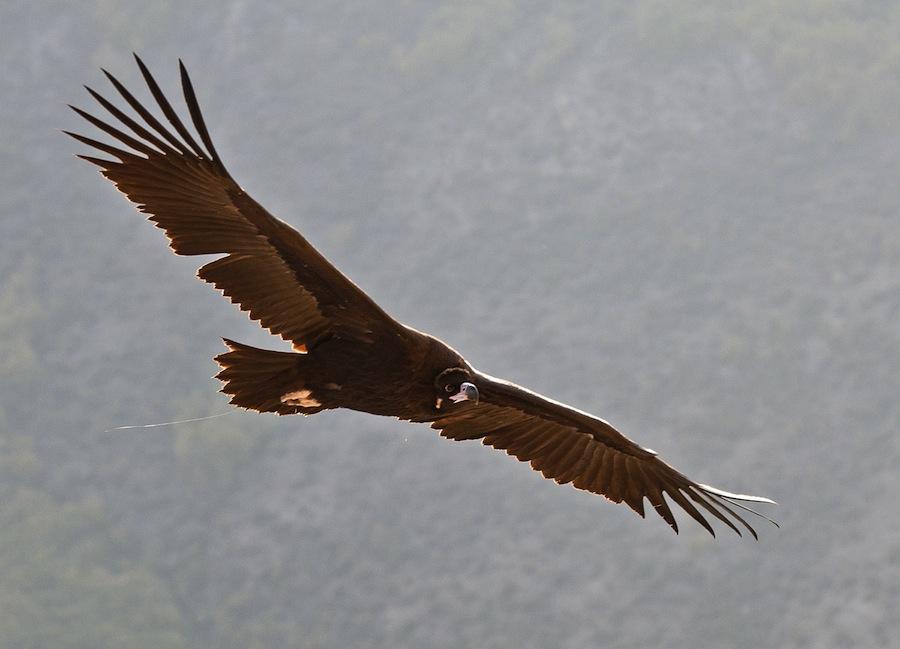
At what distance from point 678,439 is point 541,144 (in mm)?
38213

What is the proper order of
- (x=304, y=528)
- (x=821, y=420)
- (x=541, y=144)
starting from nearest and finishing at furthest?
(x=821, y=420), (x=304, y=528), (x=541, y=144)

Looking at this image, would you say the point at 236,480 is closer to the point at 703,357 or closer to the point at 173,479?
the point at 173,479

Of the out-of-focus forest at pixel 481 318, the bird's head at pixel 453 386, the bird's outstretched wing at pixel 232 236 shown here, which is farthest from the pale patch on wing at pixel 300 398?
the out-of-focus forest at pixel 481 318

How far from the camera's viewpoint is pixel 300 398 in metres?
11.3

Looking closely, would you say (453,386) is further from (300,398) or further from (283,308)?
(283,308)

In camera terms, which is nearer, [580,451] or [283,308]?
[283,308]

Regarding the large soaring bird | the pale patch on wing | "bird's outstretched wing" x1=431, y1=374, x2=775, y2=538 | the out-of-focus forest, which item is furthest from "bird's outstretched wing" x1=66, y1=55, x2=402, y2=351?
the out-of-focus forest

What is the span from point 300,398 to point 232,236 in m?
1.29

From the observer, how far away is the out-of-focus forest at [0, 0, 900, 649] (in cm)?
7831

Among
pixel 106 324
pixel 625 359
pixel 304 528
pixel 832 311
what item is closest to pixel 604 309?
pixel 625 359

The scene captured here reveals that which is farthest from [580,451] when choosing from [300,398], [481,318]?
[481,318]

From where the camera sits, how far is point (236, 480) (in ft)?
312

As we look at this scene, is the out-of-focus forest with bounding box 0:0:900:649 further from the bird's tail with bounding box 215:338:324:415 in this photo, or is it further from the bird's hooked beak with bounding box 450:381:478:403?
the bird's tail with bounding box 215:338:324:415

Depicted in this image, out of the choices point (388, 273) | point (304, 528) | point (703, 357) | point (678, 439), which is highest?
point (388, 273)
